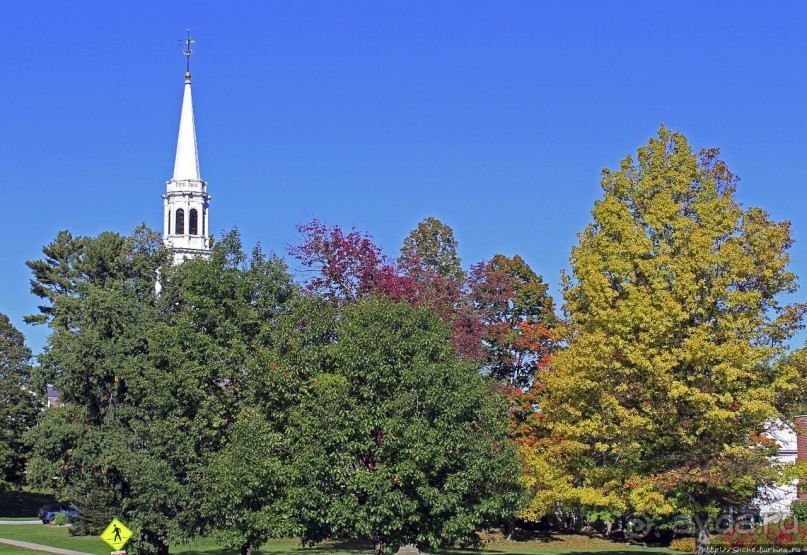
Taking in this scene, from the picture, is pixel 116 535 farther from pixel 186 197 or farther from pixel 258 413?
pixel 186 197

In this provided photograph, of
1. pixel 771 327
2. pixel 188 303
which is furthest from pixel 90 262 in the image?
pixel 771 327

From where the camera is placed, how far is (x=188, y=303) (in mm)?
33344

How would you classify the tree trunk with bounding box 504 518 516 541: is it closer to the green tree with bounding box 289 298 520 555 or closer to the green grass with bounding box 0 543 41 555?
the green grass with bounding box 0 543 41 555

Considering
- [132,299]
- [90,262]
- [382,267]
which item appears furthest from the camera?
[90,262]

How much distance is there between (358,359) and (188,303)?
8.62 meters

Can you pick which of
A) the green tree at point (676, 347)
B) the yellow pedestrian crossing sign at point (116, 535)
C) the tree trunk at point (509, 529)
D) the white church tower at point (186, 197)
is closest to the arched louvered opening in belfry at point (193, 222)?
the white church tower at point (186, 197)

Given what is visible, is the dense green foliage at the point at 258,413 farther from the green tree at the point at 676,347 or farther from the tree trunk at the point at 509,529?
the tree trunk at the point at 509,529

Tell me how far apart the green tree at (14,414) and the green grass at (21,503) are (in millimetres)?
2520

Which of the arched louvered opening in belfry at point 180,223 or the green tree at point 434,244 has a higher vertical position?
the arched louvered opening in belfry at point 180,223

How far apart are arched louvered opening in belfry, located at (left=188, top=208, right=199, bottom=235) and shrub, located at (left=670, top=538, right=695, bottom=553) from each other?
60338mm

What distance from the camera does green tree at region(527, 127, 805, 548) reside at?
28.3 metres

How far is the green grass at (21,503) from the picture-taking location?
2886 inches

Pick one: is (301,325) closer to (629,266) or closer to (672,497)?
(629,266)

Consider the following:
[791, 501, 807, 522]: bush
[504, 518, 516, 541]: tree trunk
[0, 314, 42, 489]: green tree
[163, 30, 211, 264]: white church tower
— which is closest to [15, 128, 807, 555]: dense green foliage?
[791, 501, 807, 522]: bush
